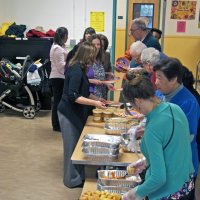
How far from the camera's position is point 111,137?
2.61 meters

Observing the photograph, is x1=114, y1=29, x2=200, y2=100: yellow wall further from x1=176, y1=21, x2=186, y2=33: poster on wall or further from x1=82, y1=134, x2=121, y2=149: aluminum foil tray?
x1=82, y1=134, x2=121, y2=149: aluminum foil tray

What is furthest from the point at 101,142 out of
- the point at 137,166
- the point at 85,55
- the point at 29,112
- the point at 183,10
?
the point at 183,10

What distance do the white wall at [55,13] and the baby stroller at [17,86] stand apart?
5.07ft

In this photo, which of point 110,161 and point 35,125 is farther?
point 35,125

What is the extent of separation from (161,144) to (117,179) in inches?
31.3

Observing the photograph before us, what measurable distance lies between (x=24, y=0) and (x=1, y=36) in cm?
125

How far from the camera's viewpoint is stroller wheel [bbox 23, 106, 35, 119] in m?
5.59

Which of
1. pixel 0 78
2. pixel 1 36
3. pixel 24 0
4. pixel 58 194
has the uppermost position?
pixel 24 0

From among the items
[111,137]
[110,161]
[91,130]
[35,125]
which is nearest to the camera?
[110,161]

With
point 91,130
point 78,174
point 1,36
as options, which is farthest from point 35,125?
point 91,130

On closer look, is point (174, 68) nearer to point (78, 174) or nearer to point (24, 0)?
point (78, 174)

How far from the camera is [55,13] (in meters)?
6.85

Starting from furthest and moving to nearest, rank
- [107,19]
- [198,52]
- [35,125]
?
[198,52] < [107,19] < [35,125]

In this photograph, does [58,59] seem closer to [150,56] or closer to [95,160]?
[150,56]
